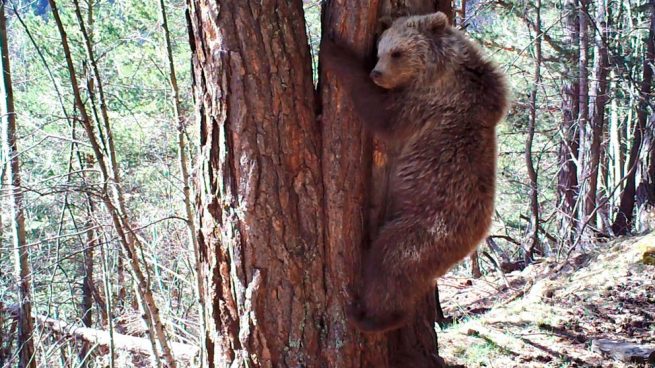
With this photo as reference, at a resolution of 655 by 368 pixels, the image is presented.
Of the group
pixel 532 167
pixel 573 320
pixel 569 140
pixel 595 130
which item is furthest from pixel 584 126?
pixel 573 320

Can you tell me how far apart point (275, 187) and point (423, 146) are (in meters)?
Result: 0.98

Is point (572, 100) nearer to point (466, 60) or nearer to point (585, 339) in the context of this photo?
point (585, 339)

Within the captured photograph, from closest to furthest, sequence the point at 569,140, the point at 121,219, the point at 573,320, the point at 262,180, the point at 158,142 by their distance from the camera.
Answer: the point at 262,180 < the point at 121,219 < the point at 573,320 < the point at 158,142 < the point at 569,140

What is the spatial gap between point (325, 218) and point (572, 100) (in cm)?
977

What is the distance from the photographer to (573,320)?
5387 mm

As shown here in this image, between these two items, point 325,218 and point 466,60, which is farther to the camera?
point 466,60

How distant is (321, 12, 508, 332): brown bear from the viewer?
3031mm

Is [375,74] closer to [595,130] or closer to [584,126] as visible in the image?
[595,130]

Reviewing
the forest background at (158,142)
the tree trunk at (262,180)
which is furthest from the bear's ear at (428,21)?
the forest background at (158,142)

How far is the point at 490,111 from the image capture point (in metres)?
3.48

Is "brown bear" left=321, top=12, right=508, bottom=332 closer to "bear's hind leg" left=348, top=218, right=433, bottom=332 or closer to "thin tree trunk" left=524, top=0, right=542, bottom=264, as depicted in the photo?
"bear's hind leg" left=348, top=218, right=433, bottom=332

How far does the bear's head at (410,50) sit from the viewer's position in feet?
10.5

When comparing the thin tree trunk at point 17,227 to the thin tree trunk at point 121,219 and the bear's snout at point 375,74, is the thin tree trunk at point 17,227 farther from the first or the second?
the bear's snout at point 375,74

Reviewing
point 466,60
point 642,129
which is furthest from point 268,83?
point 642,129
